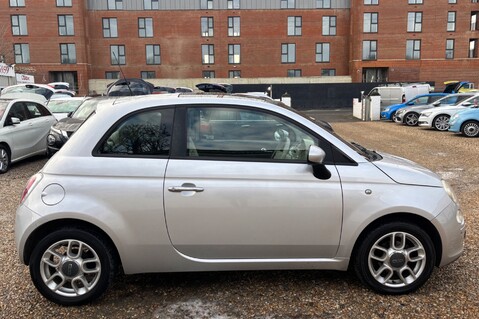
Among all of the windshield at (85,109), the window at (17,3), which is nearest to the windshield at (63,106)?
the windshield at (85,109)

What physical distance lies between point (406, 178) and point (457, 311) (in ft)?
3.58

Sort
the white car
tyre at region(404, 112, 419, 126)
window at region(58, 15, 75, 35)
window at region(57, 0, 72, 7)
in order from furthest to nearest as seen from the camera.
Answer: window at region(58, 15, 75, 35)
window at region(57, 0, 72, 7)
tyre at region(404, 112, 419, 126)
the white car

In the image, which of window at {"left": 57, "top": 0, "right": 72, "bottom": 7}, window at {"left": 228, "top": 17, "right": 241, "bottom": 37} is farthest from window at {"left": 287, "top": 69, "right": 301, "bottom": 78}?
window at {"left": 57, "top": 0, "right": 72, "bottom": 7}

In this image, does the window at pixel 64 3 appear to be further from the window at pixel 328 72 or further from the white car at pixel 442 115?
the white car at pixel 442 115

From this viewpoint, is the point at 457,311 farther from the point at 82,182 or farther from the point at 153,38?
the point at 153,38

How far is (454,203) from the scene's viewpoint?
3541mm

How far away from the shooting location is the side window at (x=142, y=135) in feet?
11.1

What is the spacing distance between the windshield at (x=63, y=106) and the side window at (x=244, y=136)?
36.9 ft

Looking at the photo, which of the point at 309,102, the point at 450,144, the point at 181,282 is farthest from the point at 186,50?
the point at 181,282

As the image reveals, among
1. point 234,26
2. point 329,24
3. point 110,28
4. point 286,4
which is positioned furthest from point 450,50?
point 110,28

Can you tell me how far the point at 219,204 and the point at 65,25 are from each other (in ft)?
164

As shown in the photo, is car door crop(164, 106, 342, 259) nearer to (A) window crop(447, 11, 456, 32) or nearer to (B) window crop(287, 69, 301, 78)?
(B) window crop(287, 69, 301, 78)

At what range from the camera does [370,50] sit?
4878 cm

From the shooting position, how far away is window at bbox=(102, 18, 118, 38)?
48.7m
